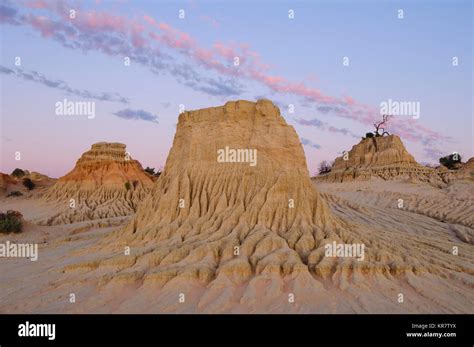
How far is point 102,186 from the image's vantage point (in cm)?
4419

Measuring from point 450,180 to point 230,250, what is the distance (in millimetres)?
38050

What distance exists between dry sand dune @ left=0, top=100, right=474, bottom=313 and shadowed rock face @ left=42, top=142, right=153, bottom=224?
18363 mm

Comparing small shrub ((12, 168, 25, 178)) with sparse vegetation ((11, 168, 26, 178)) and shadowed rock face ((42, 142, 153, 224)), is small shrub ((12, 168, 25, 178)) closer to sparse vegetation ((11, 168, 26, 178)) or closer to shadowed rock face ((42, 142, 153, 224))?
sparse vegetation ((11, 168, 26, 178))

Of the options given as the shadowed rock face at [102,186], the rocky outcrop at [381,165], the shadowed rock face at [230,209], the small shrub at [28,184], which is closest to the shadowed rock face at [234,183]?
the shadowed rock face at [230,209]

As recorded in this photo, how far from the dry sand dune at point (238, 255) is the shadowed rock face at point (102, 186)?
18.4 m

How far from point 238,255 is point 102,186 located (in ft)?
115

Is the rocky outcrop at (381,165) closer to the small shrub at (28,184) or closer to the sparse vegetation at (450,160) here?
the sparse vegetation at (450,160)

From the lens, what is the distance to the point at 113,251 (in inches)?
577

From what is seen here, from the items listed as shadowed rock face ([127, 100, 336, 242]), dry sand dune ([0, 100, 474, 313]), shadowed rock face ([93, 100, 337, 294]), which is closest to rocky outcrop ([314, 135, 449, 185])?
dry sand dune ([0, 100, 474, 313])

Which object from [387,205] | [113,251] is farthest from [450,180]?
[113,251]

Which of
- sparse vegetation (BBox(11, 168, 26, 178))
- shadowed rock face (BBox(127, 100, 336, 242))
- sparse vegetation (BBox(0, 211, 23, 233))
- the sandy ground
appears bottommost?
the sandy ground

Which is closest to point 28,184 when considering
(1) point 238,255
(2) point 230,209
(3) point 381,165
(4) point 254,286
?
(3) point 381,165

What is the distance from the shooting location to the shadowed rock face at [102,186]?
3888 cm

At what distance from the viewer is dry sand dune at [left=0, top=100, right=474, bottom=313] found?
33.7 feet
